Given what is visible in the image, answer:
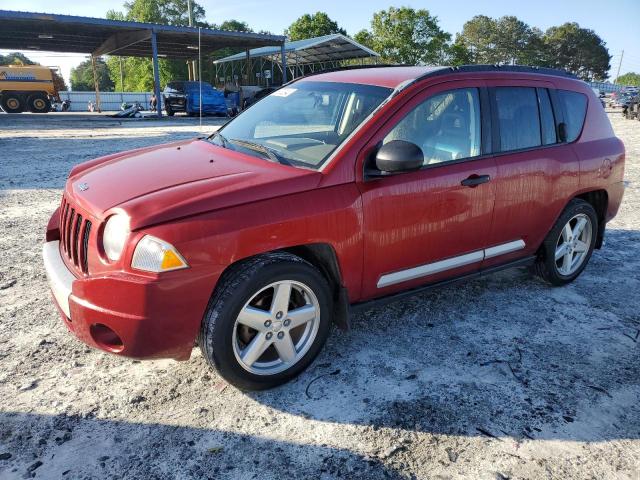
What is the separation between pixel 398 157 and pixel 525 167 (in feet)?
4.58

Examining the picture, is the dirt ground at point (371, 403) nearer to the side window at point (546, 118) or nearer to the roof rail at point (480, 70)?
the side window at point (546, 118)

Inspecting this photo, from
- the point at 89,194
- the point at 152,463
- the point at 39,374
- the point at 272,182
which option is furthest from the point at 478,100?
the point at 39,374

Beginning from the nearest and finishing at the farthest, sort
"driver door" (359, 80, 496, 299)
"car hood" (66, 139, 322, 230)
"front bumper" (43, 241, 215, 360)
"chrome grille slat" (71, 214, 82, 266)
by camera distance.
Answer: "front bumper" (43, 241, 215, 360) → "car hood" (66, 139, 322, 230) → "chrome grille slat" (71, 214, 82, 266) → "driver door" (359, 80, 496, 299)

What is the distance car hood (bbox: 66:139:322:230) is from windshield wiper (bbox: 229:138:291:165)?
70 millimetres

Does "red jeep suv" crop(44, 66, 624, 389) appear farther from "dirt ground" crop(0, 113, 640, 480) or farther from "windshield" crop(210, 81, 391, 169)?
"dirt ground" crop(0, 113, 640, 480)

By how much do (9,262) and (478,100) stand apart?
4339 mm

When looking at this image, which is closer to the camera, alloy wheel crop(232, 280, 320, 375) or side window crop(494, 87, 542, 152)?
alloy wheel crop(232, 280, 320, 375)

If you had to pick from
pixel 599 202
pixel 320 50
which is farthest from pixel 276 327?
pixel 320 50

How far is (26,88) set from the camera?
30375 mm

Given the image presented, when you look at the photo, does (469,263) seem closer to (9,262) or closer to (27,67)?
(9,262)

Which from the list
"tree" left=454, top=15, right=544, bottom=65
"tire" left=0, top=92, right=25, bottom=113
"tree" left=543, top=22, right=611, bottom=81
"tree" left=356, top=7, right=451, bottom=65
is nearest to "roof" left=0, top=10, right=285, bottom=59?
"tire" left=0, top=92, right=25, bottom=113

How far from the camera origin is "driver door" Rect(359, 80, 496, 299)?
9.98 feet

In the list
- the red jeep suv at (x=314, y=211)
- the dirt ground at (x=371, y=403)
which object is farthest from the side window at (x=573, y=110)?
the dirt ground at (x=371, y=403)

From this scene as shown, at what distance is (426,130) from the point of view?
3.30m
